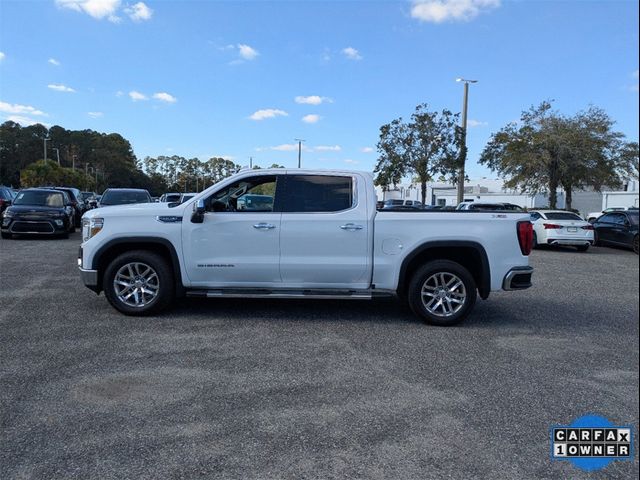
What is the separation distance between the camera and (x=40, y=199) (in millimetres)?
17188

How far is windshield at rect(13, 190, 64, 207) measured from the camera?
16938mm

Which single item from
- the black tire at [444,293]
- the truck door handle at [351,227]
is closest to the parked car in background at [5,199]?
the truck door handle at [351,227]

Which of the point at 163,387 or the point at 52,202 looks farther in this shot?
the point at 52,202

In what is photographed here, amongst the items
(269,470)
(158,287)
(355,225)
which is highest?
(355,225)

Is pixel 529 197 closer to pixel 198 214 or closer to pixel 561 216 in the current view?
pixel 561 216

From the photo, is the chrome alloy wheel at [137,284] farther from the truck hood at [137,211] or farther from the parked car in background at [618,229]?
the parked car in background at [618,229]

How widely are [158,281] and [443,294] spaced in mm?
3605

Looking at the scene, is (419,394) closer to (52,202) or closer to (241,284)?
(241,284)

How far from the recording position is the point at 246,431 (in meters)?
3.54

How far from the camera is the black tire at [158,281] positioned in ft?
21.3

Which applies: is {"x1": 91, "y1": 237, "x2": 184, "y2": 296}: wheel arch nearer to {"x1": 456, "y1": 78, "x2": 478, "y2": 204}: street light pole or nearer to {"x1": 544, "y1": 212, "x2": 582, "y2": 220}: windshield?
{"x1": 544, "y1": 212, "x2": 582, "y2": 220}: windshield

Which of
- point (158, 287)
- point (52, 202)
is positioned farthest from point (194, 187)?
point (158, 287)

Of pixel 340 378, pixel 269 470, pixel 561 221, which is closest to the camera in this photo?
pixel 269 470

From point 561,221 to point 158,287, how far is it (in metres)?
14.5
